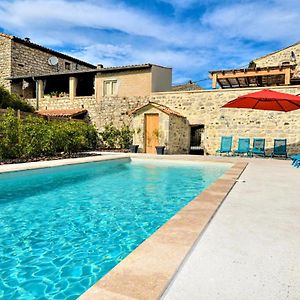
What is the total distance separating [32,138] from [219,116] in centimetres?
1065

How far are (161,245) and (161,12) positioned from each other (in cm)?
1389

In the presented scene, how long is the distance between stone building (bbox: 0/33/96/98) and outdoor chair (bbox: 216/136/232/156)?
17598 millimetres

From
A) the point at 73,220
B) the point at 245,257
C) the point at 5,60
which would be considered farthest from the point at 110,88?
the point at 245,257

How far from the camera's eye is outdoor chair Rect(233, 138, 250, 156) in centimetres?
1541

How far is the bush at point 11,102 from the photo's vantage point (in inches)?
766

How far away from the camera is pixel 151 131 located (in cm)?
1730

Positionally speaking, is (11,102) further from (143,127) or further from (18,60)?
(143,127)

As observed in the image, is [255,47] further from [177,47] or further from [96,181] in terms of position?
[96,181]

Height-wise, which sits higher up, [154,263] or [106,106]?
[106,106]

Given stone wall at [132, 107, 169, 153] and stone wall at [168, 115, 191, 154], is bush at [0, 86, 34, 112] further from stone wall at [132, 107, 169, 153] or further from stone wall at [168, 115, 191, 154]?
stone wall at [168, 115, 191, 154]

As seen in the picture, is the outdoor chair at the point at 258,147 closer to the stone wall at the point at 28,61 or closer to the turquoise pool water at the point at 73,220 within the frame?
the turquoise pool water at the point at 73,220

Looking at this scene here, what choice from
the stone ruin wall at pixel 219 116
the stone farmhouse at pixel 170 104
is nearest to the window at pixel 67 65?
the stone farmhouse at pixel 170 104

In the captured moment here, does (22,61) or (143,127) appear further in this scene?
(22,61)

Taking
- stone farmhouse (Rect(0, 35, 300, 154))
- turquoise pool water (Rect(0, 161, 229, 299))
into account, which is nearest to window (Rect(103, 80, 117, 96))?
stone farmhouse (Rect(0, 35, 300, 154))
